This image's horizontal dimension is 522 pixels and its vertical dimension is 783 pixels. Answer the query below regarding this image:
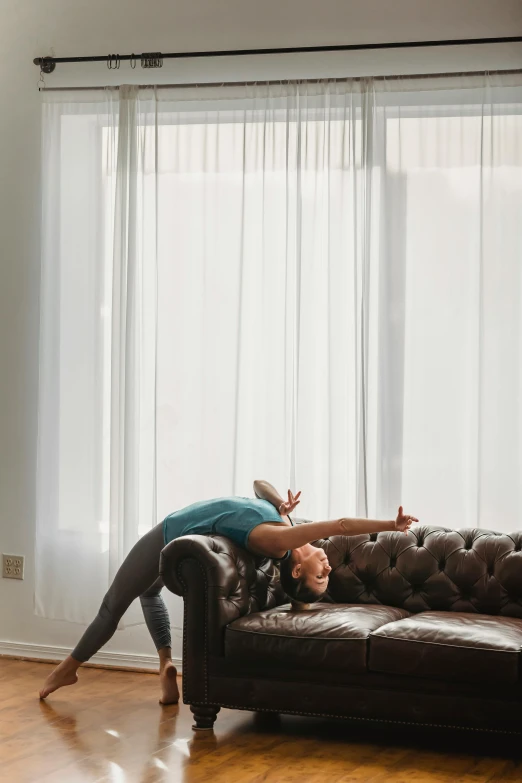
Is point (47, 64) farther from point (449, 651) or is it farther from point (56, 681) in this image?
point (449, 651)

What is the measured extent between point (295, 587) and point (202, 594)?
398mm

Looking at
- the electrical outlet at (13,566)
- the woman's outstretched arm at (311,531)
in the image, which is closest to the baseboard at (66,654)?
the electrical outlet at (13,566)

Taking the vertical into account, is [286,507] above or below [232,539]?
above

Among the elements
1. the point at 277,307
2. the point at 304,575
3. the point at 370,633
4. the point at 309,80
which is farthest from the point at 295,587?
the point at 309,80

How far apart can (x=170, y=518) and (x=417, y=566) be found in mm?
1053

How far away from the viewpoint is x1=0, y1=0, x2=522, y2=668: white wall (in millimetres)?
4566

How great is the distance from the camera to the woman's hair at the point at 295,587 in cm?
378

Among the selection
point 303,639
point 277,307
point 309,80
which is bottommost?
point 303,639

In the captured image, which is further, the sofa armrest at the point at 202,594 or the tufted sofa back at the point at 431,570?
the tufted sofa back at the point at 431,570

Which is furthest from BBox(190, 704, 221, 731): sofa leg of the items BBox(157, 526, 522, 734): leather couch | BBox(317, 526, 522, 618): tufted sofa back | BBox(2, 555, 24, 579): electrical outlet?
BBox(2, 555, 24, 579): electrical outlet

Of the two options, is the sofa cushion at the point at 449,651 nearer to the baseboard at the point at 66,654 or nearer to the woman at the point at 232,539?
the woman at the point at 232,539

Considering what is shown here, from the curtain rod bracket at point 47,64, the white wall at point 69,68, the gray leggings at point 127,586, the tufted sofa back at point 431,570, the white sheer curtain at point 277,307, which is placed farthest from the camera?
the curtain rod bracket at point 47,64

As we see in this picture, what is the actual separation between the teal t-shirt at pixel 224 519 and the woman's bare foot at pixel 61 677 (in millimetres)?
711

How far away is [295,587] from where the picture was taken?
3791 millimetres
